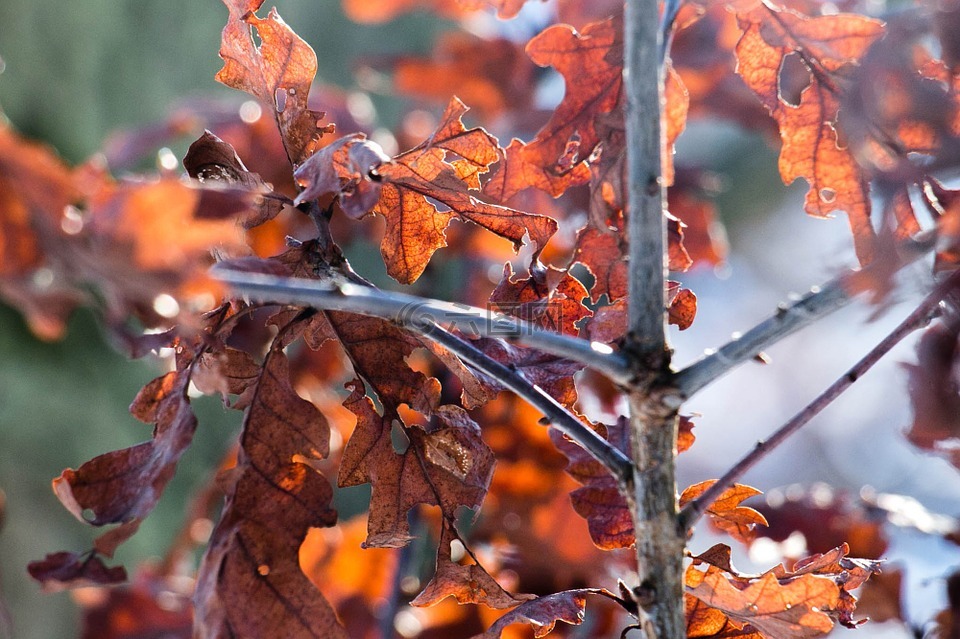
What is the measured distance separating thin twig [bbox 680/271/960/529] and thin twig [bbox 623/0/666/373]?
8 cm

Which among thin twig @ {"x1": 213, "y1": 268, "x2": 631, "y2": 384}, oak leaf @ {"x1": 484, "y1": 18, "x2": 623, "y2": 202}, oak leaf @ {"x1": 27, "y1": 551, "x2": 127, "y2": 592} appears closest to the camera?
thin twig @ {"x1": 213, "y1": 268, "x2": 631, "y2": 384}

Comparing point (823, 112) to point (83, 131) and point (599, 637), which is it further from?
point (83, 131)

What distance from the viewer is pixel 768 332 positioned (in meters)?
0.40

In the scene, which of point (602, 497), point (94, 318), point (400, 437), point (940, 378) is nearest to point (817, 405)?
point (940, 378)

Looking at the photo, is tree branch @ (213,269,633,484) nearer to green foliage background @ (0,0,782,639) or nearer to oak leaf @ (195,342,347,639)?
oak leaf @ (195,342,347,639)

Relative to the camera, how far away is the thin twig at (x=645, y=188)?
42 centimetres

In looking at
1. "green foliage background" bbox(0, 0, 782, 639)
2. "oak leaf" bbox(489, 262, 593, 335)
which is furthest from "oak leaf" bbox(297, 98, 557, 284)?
"green foliage background" bbox(0, 0, 782, 639)

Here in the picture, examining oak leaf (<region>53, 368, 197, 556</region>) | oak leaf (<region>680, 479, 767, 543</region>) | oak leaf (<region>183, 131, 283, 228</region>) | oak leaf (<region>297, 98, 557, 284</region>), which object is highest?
oak leaf (<region>297, 98, 557, 284</region>)

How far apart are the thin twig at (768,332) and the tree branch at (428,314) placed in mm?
48

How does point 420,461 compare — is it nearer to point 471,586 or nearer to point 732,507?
point 471,586

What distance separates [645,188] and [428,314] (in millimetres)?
138

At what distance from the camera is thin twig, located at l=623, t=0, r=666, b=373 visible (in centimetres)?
42

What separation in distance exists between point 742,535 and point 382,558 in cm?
73

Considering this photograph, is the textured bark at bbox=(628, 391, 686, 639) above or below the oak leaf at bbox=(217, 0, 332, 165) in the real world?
below
